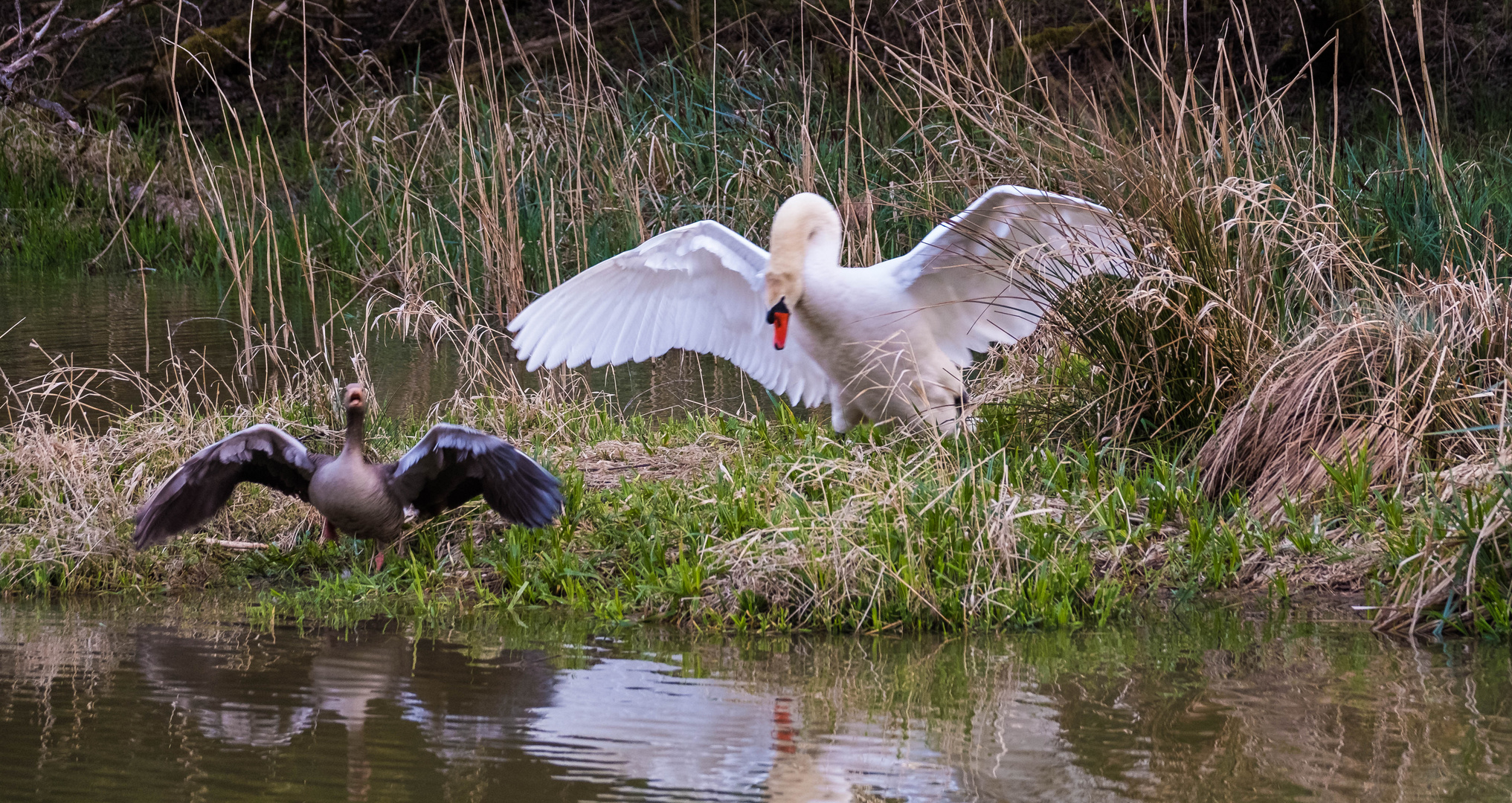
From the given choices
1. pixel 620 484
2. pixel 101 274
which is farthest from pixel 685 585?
pixel 101 274

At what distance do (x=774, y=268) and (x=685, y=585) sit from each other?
167cm

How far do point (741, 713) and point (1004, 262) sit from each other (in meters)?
2.52

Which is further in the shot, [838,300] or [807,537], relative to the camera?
[838,300]

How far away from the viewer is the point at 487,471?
4.62m

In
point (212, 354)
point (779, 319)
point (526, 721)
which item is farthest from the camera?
point (212, 354)

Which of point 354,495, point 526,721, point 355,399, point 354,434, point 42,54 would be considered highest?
point 42,54

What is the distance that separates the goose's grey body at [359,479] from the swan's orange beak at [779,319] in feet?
4.09

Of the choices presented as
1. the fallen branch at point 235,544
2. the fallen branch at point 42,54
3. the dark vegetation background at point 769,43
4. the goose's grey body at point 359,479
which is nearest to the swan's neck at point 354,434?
the goose's grey body at point 359,479

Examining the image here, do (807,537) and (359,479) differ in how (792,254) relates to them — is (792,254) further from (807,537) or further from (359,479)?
(359,479)

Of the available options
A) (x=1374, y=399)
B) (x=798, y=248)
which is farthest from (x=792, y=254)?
(x=1374, y=399)

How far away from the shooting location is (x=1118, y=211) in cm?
508

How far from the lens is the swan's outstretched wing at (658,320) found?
6.06 metres

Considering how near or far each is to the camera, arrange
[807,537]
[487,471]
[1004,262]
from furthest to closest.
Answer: [1004,262], [487,471], [807,537]

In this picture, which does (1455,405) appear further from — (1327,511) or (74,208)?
(74,208)
